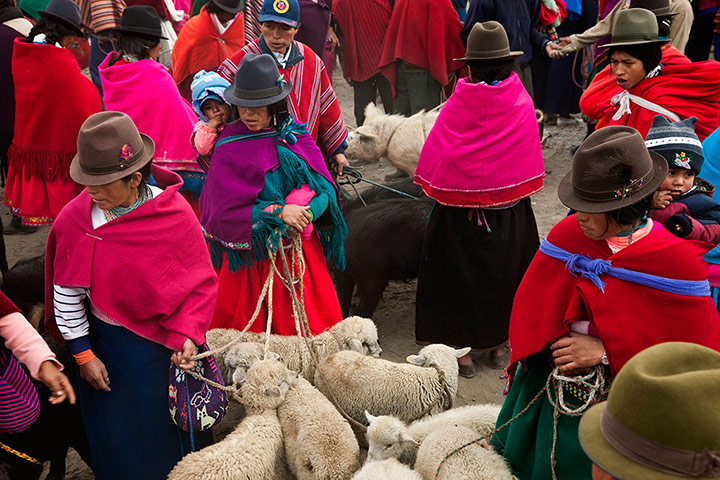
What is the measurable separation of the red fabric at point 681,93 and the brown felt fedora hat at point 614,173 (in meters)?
1.91

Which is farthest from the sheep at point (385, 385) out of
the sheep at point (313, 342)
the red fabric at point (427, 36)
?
the red fabric at point (427, 36)

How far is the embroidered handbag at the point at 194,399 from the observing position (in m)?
3.27

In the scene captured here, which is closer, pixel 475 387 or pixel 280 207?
pixel 280 207

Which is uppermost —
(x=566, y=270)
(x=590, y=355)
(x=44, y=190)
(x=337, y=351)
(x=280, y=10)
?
(x=280, y=10)

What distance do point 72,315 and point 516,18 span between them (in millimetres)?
6905

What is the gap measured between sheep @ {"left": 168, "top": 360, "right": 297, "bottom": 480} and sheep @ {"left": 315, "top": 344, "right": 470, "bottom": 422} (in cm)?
35

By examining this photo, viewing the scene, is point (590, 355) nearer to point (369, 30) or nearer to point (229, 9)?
point (229, 9)

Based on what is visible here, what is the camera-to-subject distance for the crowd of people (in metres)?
2.38

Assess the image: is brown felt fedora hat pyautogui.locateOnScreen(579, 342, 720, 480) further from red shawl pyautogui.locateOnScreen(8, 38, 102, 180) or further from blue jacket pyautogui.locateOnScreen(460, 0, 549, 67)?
blue jacket pyautogui.locateOnScreen(460, 0, 549, 67)

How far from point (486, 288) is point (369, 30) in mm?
6048

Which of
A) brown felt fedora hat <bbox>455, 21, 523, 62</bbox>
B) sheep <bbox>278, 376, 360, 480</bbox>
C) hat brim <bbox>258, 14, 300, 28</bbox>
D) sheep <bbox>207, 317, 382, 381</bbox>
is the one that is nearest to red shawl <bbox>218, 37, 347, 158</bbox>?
hat brim <bbox>258, 14, 300, 28</bbox>

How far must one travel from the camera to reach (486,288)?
4.86 metres

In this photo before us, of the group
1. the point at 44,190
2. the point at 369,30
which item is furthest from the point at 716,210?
the point at 369,30

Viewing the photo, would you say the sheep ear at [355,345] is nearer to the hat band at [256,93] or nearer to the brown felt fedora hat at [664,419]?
the hat band at [256,93]
